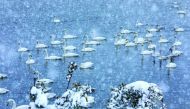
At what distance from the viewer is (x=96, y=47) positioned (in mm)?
39969

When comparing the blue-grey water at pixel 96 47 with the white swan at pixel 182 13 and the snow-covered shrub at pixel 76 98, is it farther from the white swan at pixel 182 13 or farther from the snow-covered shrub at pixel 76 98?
the snow-covered shrub at pixel 76 98

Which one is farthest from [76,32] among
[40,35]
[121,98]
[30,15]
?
[121,98]

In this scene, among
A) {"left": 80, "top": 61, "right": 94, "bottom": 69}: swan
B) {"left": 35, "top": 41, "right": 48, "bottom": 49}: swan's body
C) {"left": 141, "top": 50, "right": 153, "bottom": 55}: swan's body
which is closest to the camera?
{"left": 80, "top": 61, "right": 94, "bottom": 69}: swan

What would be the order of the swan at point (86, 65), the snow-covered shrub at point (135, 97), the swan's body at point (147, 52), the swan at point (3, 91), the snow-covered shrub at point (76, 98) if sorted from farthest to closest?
the swan's body at point (147, 52), the swan at point (86, 65), the swan at point (3, 91), the snow-covered shrub at point (135, 97), the snow-covered shrub at point (76, 98)

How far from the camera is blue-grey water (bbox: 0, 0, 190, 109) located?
3081cm

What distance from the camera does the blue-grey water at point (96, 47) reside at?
101 feet

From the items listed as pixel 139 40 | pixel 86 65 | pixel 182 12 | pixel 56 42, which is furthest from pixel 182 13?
pixel 86 65

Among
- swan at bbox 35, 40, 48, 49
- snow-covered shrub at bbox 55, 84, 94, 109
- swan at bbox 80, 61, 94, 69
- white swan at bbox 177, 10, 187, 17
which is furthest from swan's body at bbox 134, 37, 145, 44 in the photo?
snow-covered shrub at bbox 55, 84, 94, 109

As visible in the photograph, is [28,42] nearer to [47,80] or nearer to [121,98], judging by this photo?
[47,80]

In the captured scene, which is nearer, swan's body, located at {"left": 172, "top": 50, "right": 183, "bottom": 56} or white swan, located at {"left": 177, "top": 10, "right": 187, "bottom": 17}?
swan's body, located at {"left": 172, "top": 50, "right": 183, "bottom": 56}

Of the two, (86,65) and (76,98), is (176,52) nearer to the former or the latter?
(86,65)

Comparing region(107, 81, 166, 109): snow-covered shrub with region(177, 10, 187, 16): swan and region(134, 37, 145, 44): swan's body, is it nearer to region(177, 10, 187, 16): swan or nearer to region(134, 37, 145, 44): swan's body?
region(134, 37, 145, 44): swan's body

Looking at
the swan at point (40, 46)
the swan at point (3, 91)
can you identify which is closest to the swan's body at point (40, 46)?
the swan at point (40, 46)

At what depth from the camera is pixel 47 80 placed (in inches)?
1259
